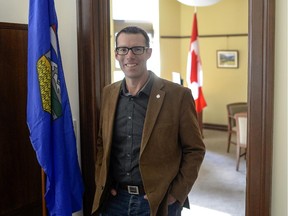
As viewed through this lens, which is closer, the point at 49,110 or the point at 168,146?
the point at 168,146

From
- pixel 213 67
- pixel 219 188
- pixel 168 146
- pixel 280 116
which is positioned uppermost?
pixel 213 67

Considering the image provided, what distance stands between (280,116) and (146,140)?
65 cm

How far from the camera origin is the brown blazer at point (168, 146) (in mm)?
1775

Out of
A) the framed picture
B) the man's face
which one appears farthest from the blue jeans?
the framed picture

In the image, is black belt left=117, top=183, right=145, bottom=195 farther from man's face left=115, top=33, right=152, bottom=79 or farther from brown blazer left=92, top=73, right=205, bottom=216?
man's face left=115, top=33, right=152, bottom=79

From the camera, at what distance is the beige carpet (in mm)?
3760

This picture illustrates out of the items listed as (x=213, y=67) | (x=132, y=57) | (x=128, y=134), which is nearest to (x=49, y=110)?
(x=128, y=134)

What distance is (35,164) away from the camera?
2213mm

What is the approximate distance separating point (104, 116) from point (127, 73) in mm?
325

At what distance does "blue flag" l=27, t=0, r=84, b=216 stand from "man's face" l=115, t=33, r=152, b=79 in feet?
1.42

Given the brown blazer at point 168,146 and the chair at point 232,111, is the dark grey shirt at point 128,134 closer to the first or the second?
the brown blazer at point 168,146

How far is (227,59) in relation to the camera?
24.1 feet

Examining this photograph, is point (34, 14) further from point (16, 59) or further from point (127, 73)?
point (127, 73)

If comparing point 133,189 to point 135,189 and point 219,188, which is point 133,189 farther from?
point 219,188
